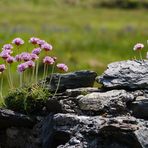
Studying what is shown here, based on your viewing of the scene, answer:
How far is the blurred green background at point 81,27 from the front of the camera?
106 ft

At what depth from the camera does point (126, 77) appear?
11383 millimetres

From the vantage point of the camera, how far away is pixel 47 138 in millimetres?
10930

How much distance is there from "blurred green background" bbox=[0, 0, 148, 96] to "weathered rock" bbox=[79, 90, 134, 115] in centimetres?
423

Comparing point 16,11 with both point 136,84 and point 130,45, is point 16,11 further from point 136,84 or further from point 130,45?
point 136,84

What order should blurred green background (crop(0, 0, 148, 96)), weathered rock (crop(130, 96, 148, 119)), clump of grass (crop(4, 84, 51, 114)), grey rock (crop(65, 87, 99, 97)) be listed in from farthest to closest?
blurred green background (crop(0, 0, 148, 96)) < clump of grass (crop(4, 84, 51, 114)) < grey rock (crop(65, 87, 99, 97)) < weathered rock (crop(130, 96, 148, 119))

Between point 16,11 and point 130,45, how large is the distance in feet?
84.3

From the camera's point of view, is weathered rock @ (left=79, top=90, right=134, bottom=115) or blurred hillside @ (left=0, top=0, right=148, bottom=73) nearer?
weathered rock @ (left=79, top=90, right=134, bottom=115)

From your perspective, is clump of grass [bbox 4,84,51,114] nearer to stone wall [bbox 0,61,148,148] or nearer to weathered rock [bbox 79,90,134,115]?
stone wall [bbox 0,61,148,148]

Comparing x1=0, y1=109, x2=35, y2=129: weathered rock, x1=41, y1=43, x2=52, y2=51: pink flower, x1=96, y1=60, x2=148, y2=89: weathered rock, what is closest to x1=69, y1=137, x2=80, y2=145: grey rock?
x1=0, y1=109, x2=35, y2=129: weathered rock

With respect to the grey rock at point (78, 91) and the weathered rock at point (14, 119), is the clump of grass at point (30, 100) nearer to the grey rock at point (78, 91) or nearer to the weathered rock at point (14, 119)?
the weathered rock at point (14, 119)

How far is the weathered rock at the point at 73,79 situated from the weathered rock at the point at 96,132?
4.27 ft

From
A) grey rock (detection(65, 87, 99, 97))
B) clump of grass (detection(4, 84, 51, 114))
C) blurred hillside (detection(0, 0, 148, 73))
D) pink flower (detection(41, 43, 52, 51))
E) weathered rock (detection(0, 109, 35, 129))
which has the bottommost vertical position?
blurred hillside (detection(0, 0, 148, 73))

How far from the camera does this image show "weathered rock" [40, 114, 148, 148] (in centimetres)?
984

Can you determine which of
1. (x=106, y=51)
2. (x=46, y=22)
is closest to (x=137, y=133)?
(x=106, y=51)
